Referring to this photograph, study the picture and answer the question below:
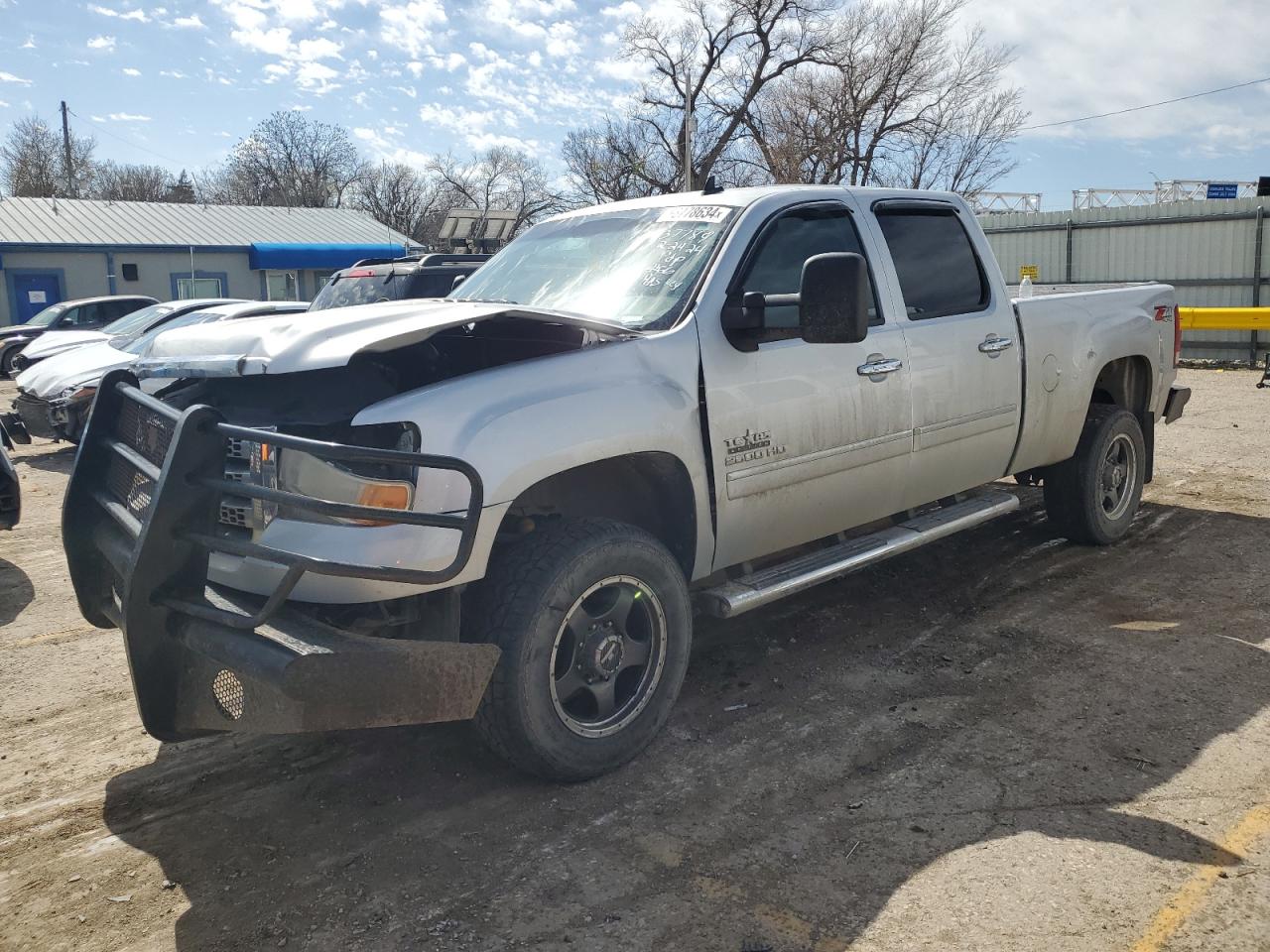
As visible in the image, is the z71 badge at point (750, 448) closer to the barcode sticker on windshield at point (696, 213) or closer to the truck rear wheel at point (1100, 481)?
the barcode sticker on windshield at point (696, 213)

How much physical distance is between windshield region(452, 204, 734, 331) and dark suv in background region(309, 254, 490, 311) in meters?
5.92

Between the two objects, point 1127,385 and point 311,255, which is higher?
point 311,255

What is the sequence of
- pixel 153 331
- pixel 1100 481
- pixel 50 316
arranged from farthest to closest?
pixel 50 316
pixel 153 331
pixel 1100 481

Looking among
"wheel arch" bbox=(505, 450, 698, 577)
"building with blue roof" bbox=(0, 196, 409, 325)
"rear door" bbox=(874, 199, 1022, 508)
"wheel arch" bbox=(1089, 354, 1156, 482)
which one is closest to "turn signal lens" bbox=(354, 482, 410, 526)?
"wheel arch" bbox=(505, 450, 698, 577)

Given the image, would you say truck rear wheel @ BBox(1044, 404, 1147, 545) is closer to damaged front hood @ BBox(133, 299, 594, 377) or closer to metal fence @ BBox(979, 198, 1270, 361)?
damaged front hood @ BBox(133, 299, 594, 377)

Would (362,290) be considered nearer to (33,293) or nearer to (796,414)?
(796,414)

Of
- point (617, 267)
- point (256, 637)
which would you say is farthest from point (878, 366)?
point (256, 637)

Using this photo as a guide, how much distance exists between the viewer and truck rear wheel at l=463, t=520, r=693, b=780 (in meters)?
3.26

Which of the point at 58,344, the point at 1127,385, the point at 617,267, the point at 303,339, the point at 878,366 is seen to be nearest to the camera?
the point at 303,339

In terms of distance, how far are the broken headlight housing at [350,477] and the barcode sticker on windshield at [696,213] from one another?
1849mm

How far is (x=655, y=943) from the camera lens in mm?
2703

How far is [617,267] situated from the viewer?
438 centimetres

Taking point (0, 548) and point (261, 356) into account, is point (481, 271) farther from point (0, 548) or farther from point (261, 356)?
point (0, 548)

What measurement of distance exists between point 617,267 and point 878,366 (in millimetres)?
1211
